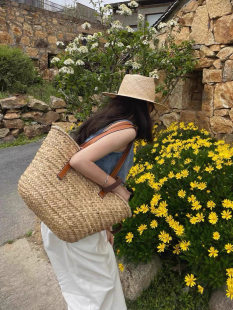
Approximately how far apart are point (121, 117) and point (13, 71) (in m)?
6.47

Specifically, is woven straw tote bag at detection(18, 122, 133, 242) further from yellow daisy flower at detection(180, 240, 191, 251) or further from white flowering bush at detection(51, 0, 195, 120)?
white flowering bush at detection(51, 0, 195, 120)

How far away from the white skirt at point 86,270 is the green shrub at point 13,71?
6181 millimetres

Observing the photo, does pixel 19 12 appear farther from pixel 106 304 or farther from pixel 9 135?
pixel 106 304

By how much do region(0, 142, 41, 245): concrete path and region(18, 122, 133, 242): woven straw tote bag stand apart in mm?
1872

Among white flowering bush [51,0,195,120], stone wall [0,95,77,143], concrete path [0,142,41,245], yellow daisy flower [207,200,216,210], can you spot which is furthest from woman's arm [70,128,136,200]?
stone wall [0,95,77,143]

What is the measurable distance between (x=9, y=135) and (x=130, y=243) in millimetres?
4888

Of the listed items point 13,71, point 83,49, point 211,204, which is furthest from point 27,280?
point 13,71

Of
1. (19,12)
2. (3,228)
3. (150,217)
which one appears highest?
(19,12)

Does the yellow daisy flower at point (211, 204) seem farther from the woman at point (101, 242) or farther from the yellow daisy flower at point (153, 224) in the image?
the woman at point (101, 242)

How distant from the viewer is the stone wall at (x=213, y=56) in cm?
327

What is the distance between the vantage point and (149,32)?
153 inches

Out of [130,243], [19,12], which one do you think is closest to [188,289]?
[130,243]

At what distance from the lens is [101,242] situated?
4.59 ft

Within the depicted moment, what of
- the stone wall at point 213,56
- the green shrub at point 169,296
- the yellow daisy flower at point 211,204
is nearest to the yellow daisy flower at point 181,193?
the yellow daisy flower at point 211,204
